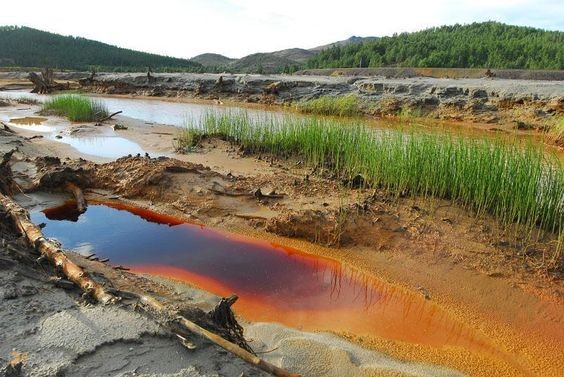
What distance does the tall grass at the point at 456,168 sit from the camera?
4336 mm

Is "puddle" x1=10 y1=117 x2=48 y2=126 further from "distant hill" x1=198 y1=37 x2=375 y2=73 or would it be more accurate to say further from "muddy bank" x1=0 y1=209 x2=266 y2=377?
"distant hill" x1=198 y1=37 x2=375 y2=73

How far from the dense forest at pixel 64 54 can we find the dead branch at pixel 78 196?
146 feet

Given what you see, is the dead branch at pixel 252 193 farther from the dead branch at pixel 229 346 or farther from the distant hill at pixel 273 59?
the distant hill at pixel 273 59

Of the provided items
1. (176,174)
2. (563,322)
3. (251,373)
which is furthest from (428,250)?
(176,174)

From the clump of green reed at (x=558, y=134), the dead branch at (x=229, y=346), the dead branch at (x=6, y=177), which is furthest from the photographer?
the clump of green reed at (x=558, y=134)

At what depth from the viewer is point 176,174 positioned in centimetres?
621

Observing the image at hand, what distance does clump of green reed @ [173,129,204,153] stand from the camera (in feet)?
29.4

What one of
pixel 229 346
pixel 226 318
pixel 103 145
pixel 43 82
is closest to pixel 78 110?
pixel 103 145

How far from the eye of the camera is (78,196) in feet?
19.4

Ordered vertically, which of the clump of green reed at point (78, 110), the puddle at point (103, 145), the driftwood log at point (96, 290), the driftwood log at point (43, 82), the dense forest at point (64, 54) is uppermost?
the dense forest at point (64, 54)

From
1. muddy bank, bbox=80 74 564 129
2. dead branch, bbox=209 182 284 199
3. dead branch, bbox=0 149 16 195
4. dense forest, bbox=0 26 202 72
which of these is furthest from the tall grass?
dense forest, bbox=0 26 202 72

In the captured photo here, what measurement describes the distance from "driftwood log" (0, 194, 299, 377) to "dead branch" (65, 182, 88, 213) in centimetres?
181

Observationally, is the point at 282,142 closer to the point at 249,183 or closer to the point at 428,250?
the point at 249,183

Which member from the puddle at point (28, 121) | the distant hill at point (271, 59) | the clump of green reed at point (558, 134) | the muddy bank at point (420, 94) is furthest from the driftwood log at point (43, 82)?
the distant hill at point (271, 59)
